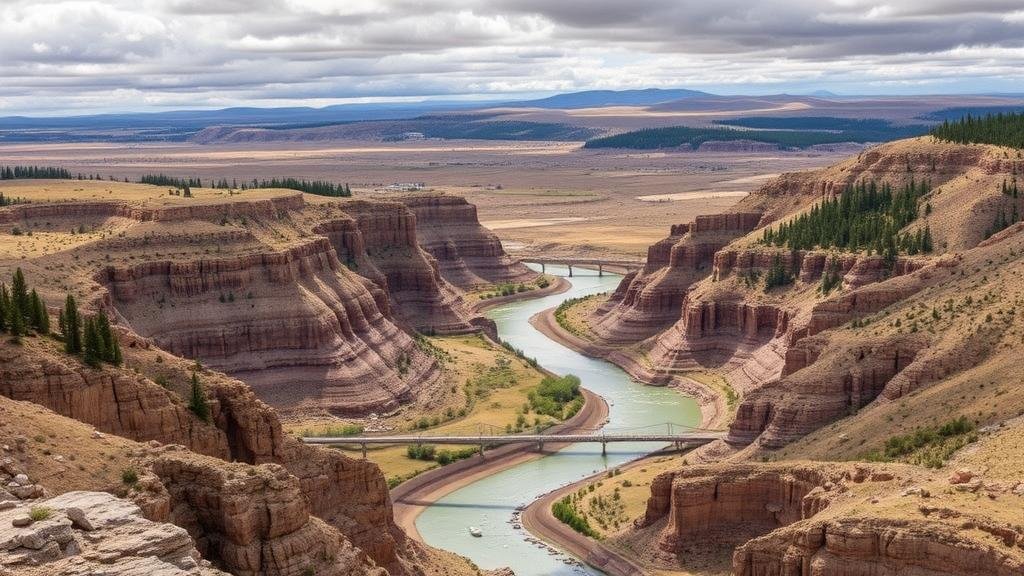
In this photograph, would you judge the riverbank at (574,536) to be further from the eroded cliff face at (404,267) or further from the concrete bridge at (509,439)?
the eroded cliff face at (404,267)

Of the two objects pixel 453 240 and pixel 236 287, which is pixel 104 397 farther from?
pixel 453 240

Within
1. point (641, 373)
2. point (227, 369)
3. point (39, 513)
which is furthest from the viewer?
point (641, 373)

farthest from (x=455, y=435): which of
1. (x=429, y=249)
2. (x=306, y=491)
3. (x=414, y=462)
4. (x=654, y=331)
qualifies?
(x=429, y=249)

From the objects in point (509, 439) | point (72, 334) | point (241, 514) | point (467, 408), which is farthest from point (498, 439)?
point (241, 514)

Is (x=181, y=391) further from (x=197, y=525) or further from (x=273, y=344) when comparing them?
(x=273, y=344)

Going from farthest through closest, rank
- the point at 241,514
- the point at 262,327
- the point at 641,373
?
1. the point at 641,373
2. the point at 262,327
3. the point at 241,514

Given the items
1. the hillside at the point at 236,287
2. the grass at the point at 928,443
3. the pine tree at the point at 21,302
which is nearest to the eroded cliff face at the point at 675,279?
the hillside at the point at 236,287
